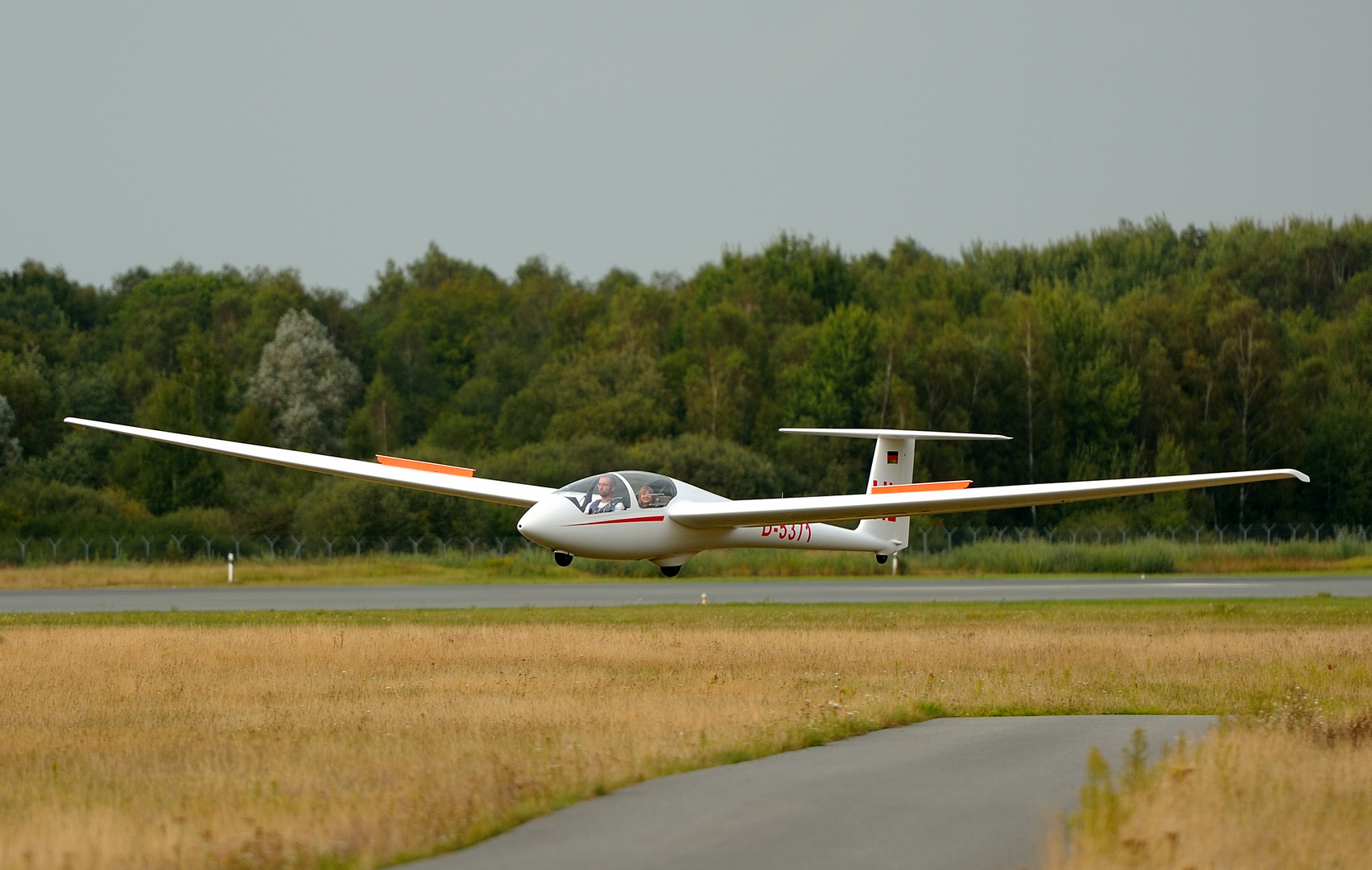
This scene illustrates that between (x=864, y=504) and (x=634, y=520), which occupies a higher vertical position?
(x=864, y=504)

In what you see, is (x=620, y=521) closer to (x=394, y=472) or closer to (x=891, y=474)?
(x=394, y=472)

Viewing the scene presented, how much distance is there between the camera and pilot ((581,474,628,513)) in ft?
67.3

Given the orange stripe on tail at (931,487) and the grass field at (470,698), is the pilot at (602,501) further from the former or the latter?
the orange stripe on tail at (931,487)

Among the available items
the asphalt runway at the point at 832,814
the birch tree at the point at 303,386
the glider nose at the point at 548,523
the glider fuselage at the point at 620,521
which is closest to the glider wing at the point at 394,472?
the glider fuselage at the point at 620,521

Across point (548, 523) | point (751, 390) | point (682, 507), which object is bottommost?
point (548, 523)

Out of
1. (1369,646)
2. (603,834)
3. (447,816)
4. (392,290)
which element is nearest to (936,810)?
(603,834)

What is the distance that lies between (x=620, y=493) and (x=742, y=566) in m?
31.7

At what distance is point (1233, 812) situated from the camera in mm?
9031

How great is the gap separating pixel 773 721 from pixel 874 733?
3.02 ft

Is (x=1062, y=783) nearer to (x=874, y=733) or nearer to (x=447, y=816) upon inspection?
(x=874, y=733)

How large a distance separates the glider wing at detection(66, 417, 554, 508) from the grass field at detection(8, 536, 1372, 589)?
23.7 metres

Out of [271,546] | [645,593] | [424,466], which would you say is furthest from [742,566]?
[424,466]

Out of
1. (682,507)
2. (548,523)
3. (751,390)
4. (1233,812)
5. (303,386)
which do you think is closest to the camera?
(1233,812)

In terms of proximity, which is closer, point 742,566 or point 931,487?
point 931,487
